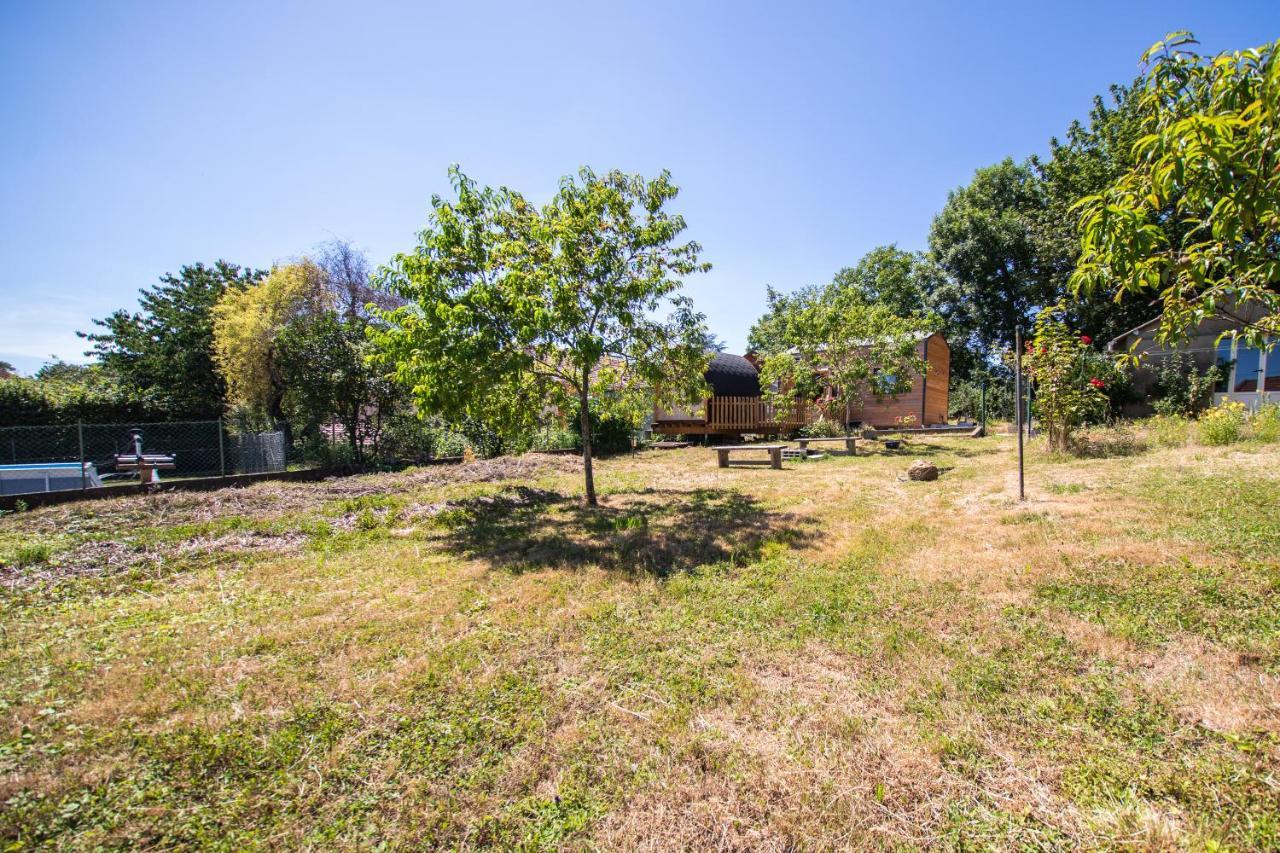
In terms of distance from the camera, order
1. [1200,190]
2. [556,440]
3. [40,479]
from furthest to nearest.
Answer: [556,440] → [40,479] → [1200,190]

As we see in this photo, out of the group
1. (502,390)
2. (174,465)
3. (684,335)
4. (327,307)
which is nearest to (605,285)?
(684,335)

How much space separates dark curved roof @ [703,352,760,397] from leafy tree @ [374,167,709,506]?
1180 centimetres

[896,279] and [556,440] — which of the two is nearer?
[556,440]

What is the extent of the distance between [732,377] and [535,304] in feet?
50.9

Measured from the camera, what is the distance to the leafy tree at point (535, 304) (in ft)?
22.6

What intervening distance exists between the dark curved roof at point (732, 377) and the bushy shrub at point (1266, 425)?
41.7ft

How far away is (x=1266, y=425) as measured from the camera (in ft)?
28.8

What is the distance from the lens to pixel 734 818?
1.99 m

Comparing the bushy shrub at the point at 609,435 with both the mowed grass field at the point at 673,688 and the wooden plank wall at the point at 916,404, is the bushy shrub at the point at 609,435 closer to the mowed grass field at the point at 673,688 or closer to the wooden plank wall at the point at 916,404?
the wooden plank wall at the point at 916,404

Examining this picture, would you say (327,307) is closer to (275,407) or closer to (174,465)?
(275,407)

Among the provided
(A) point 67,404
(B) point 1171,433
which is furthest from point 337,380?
(B) point 1171,433

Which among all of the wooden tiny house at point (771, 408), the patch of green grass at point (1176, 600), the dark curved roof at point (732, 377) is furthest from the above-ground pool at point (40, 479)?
the dark curved roof at point (732, 377)

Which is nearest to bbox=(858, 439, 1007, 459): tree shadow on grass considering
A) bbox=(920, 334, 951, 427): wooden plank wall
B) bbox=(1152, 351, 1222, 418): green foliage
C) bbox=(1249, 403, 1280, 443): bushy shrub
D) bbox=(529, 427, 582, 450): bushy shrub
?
bbox=(1249, 403, 1280, 443): bushy shrub

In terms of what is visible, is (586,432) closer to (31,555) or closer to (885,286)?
(31,555)
